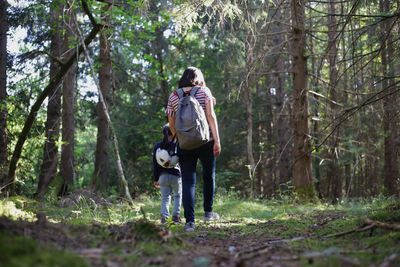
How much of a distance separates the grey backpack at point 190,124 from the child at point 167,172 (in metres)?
0.83

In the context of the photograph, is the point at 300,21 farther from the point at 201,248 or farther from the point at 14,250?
the point at 14,250

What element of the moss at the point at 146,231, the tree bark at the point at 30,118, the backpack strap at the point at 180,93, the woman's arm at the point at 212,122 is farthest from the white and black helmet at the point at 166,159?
the tree bark at the point at 30,118

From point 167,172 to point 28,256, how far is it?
3804 millimetres

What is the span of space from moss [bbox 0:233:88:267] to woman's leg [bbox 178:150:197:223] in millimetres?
2582

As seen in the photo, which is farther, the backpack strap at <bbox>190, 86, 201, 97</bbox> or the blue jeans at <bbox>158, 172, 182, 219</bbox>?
the blue jeans at <bbox>158, 172, 182, 219</bbox>

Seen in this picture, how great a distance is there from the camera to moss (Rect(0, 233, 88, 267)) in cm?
Result: 168

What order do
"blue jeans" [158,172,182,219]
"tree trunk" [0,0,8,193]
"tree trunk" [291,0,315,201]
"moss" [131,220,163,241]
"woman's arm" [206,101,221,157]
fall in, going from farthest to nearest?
"tree trunk" [291,0,315,201] < "tree trunk" [0,0,8,193] < "blue jeans" [158,172,182,219] < "woman's arm" [206,101,221,157] < "moss" [131,220,163,241]

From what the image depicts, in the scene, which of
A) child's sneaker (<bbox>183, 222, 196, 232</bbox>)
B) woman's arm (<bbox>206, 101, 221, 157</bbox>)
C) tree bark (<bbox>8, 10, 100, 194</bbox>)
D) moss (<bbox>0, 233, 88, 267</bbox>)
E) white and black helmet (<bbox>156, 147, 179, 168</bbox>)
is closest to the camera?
moss (<bbox>0, 233, 88, 267</bbox>)

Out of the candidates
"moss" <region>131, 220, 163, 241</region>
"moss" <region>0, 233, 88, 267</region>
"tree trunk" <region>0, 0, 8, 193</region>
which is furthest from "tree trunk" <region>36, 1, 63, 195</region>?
"moss" <region>0, 233, 88, 267</region>

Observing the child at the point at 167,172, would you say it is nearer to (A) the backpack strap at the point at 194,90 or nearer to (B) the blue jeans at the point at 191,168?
(B) the blue jeans at the point at 191,168

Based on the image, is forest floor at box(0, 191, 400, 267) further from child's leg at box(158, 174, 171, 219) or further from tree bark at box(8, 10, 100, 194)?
tree bark at box(8, 10, 100, 194)

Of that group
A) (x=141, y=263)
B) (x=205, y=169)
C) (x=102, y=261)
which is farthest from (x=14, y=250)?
(x=205, y=169)

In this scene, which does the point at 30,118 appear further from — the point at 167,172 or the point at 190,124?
the point at 190,124

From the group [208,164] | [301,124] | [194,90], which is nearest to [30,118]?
[194,90]
